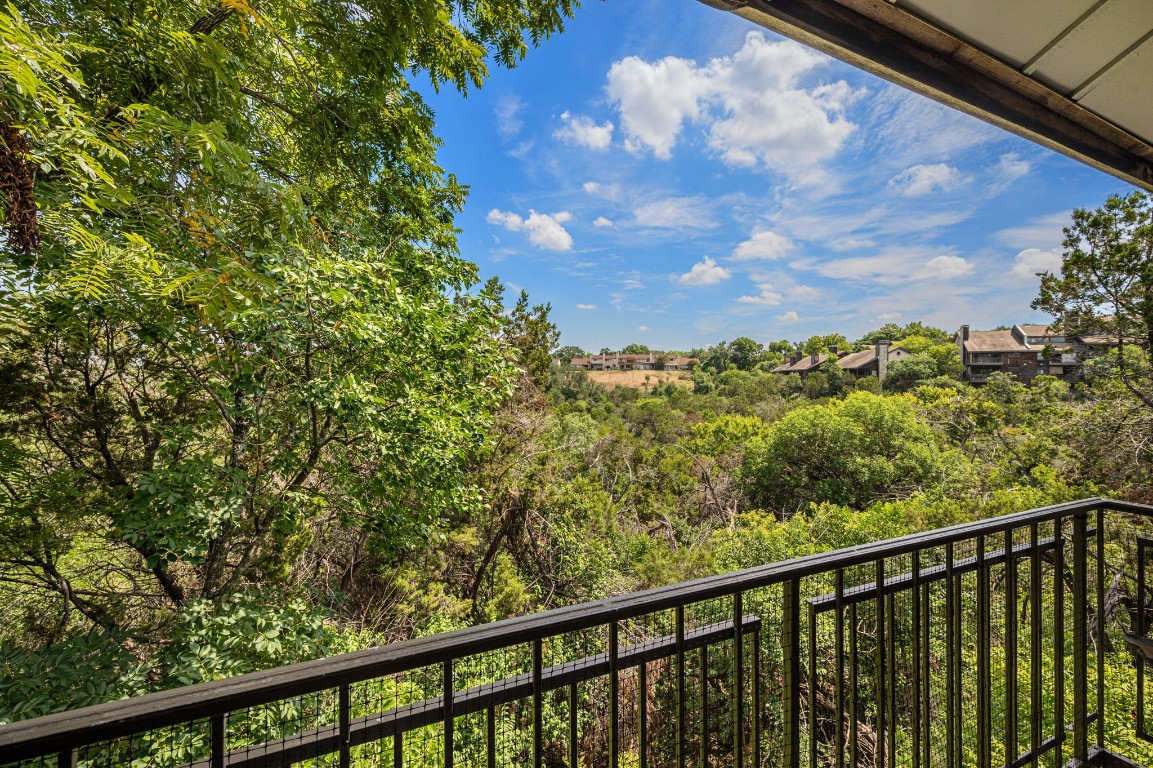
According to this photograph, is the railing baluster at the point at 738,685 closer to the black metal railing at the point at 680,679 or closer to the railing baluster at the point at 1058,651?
the black metal railing at the point at 680,679

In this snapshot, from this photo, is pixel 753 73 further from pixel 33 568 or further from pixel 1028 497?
pixel 33 568

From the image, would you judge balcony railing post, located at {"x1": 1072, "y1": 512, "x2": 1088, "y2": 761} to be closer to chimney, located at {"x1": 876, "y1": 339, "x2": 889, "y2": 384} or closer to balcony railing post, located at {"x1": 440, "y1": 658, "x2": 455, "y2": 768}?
balcony railing post, located at {"x1": 440, "y1": 658, "x2": 455, "y2": 768}

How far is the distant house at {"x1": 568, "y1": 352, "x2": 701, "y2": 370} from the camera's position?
37.4 metres

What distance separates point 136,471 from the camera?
374cm

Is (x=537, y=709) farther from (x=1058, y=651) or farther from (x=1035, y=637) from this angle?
(x=1058, y=651)

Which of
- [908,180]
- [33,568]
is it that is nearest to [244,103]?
[33,568]

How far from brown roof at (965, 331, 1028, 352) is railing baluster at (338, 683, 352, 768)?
121 feet

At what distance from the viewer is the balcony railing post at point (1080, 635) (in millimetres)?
1480

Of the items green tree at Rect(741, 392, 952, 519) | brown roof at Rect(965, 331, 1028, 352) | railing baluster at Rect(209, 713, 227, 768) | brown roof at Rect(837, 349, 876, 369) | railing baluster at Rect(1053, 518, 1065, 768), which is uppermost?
brown roof at Rect(965, 331, 1028, 352)

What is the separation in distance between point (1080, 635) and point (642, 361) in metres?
38.9

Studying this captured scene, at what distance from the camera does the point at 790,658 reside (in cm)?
101

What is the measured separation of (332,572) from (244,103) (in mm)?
5315

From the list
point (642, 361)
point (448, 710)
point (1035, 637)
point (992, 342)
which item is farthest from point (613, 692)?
point (642, 361)

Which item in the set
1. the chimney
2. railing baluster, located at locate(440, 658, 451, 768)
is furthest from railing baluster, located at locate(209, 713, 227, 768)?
the chimney
